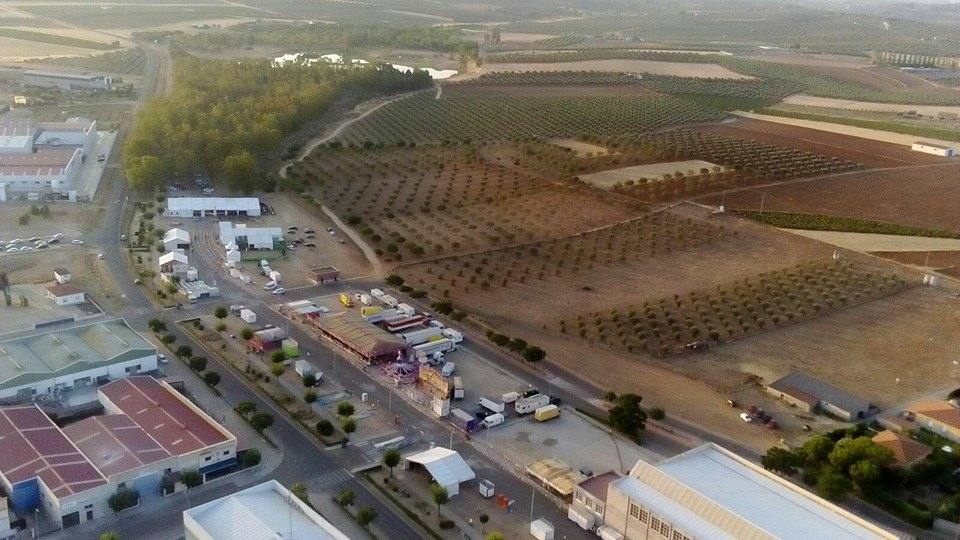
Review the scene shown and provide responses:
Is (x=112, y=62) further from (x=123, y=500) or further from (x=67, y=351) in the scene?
(x=123, y=500)

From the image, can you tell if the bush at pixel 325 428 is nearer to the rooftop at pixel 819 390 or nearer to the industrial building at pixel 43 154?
the rooftop at pixel 819 390

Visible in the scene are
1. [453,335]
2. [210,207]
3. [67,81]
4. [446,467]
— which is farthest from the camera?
[67,81]

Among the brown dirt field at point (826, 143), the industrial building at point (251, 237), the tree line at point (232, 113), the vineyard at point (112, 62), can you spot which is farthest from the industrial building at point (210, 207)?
the vineyard at point (112, 62)

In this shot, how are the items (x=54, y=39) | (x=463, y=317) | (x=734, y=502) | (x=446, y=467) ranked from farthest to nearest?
(x=54, y=39) < (x=463, y=317) < (x=446, y=467) < (x=734, y=502)

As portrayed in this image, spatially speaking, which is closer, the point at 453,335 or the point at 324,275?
the point at 453,335

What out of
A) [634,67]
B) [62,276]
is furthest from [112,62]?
[62,276]

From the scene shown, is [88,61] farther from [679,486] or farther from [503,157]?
[679,486]

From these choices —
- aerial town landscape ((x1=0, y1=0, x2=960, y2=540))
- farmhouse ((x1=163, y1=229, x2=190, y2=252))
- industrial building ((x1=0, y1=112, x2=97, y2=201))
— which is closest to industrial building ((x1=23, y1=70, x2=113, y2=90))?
aerial town landscape ((x1=0, y1=0, x2=960, y2=540))
